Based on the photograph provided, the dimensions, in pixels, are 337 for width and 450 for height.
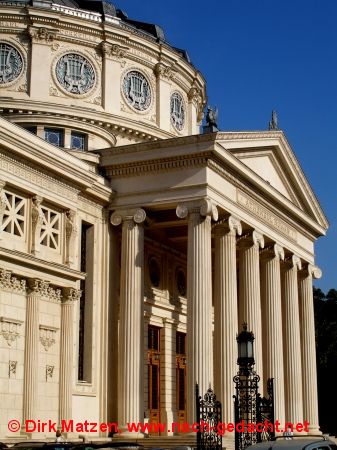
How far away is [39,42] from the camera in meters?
36.3

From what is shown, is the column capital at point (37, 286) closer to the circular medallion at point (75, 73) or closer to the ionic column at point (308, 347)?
the circular medallion at point (75, 73)

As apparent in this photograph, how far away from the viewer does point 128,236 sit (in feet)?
98.7

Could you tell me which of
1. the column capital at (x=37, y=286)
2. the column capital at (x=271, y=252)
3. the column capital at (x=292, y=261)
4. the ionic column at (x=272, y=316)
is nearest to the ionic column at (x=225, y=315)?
the column capital at (x=271, y=252)

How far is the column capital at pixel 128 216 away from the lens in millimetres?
30031

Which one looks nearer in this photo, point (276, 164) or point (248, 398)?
point (248, 398)

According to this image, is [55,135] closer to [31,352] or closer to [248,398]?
[31,352]

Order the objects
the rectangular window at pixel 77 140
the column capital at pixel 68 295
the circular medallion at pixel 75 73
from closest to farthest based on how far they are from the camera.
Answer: the column capital at pixel 68 295, the rectangular window at pixel 77 140, the circular medallion at pixel 75 73

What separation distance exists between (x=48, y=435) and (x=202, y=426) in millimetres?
6742

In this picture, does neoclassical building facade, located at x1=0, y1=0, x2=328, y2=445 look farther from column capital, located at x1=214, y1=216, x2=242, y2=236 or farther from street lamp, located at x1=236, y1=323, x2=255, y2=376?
street lamp, located at x1=236, y1=323, x2=255, y2=376

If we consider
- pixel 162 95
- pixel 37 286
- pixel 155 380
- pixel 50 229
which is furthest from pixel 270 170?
pixel 37 286

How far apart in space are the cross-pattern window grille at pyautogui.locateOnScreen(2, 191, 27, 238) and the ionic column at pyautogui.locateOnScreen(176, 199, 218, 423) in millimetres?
5697

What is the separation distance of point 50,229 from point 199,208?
17.3 feet

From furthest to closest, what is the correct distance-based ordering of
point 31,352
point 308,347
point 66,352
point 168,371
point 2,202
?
point 308,347 → point 168,371 → point 66,352 → point 31,352 → point 2,202

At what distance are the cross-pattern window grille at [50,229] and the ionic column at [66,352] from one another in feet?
5.40
